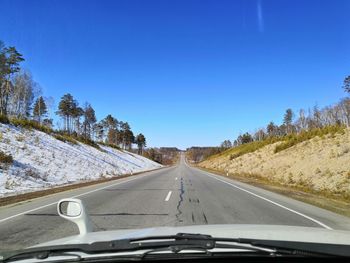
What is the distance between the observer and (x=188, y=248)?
3.88 m

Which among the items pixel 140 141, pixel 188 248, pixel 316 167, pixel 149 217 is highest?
pixel 140 141

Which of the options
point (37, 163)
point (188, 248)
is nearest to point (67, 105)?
point (37, 163)

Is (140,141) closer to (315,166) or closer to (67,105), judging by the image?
(67,105)

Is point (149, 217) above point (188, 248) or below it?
below

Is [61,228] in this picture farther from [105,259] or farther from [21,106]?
[21,106]

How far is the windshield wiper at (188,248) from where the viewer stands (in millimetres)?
3834

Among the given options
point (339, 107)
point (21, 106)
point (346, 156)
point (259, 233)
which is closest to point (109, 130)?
point (21, 106)

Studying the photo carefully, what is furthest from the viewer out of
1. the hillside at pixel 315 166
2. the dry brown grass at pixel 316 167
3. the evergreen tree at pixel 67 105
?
the evergreen tree at pixel 67 105

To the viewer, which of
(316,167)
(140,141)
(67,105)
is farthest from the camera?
(140,141)

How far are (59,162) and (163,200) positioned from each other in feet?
92.6

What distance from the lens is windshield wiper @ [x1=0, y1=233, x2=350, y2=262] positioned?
3.83 meters

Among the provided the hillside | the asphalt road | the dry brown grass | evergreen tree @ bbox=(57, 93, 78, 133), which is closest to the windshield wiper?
the asphalt road

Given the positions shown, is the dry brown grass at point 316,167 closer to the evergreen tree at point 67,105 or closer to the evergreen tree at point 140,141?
the evergreen tree at point 67,105

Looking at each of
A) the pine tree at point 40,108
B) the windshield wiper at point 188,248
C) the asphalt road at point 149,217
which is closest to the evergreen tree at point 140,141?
the pine tree at point 40,108
